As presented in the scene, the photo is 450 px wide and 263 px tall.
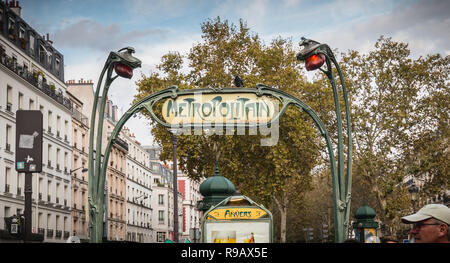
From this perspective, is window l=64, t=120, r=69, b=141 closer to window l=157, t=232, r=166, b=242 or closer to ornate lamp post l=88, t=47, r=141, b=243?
window l=157, t=232, r=166, b=242

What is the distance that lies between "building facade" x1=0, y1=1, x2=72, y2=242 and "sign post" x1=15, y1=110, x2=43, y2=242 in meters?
30.5

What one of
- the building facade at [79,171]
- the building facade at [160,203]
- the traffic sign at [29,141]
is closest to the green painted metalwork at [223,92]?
the traffic sign at [29,141]

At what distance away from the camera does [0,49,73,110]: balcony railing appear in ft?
148

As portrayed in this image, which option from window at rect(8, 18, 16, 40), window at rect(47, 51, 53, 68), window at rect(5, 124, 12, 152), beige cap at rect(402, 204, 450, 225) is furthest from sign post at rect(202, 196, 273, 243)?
window at rect(47, 51, 53, 68)

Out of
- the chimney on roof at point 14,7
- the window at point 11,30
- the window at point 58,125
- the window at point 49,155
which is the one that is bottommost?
the window at point 49,155

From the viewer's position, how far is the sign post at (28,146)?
1342cm

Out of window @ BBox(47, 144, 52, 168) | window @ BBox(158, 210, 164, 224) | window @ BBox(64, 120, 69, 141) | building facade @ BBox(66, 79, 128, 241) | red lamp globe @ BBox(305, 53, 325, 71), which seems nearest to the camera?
red lamp globe @ BBox(305, 53, 325, 71)

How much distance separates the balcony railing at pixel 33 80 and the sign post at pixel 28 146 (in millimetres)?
32697

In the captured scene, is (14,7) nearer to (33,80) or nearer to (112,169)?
(33,80)

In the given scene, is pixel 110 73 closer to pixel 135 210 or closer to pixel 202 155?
pixel 202 155

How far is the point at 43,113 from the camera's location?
5394cm

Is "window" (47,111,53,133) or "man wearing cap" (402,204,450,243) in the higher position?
"window" (47,111,53,133)

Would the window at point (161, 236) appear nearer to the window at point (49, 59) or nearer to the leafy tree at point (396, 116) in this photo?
the window at point (49, 59)
